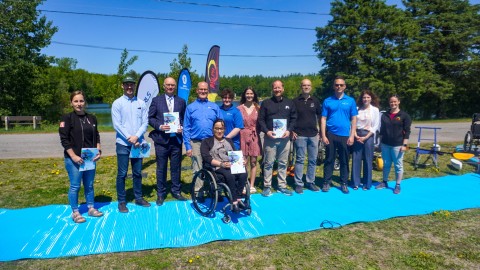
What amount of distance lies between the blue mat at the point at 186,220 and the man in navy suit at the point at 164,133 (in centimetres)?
51

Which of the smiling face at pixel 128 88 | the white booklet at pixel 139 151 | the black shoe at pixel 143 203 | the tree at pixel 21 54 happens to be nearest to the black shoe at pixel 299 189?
the black shoe at pixel 143 203

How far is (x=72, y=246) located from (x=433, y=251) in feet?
12.7

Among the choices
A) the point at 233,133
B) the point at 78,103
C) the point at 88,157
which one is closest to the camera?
the point at 78,103

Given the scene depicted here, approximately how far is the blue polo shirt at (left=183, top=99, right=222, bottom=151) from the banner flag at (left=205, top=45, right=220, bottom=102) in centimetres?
269

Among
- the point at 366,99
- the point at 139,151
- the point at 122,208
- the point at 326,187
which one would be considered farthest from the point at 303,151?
the point at 122,208

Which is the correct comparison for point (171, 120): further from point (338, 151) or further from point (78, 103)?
point (338, 151)

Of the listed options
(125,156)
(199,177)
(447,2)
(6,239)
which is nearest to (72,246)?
(6,239)

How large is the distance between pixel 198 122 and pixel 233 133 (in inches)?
21.2

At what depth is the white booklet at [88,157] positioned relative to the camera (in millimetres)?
3680

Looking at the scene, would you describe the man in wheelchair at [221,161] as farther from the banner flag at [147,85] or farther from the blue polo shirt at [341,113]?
the banner flag at [147,85]

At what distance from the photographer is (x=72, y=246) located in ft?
10.6

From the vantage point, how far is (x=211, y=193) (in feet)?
12.7

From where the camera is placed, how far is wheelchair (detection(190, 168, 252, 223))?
376 cm

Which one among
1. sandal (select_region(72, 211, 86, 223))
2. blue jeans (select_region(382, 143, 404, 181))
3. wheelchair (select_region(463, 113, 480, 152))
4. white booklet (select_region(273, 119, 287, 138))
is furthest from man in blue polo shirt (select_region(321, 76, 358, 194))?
wheelchair (select_region(463, 113, 480, 152))
